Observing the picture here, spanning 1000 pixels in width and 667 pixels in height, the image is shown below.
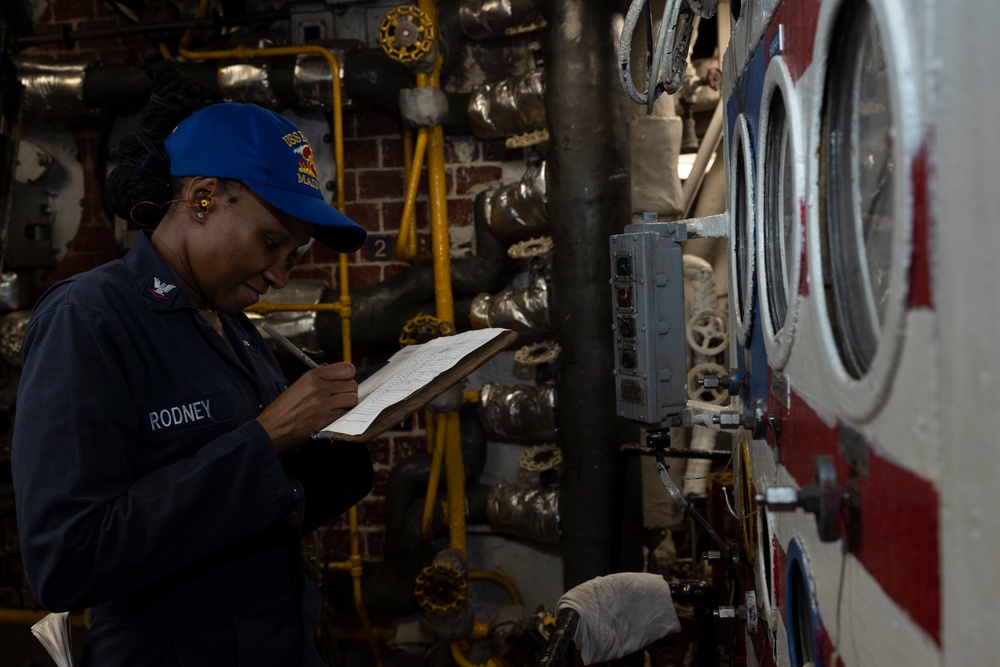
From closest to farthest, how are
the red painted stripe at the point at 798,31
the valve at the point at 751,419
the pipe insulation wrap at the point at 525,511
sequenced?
the red painted stripe at the point at 798,31, the valve at the point at 751,419, the pipe insulation wrap at the point at 525,511

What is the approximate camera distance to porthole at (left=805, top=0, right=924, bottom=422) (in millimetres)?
639

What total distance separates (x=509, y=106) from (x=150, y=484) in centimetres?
169

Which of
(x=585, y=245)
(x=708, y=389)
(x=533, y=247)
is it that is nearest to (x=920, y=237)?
(x=585, y=245)

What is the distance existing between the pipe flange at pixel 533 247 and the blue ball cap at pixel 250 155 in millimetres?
1182

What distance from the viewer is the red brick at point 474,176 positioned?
267cm

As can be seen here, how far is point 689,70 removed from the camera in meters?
2.63

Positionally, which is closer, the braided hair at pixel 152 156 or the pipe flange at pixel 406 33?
the braided hair at pixel 152 156

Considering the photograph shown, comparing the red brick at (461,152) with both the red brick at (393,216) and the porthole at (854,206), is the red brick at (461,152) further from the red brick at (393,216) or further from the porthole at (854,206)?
the porthole at (854,206)

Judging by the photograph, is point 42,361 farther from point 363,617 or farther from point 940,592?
point 363,617

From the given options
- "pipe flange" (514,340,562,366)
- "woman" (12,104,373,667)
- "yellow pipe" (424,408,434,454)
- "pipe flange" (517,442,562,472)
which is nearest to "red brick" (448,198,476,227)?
"pipe flange" (514,340,562,366)

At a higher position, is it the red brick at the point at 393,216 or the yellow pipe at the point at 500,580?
the red brick at the point at 393,216

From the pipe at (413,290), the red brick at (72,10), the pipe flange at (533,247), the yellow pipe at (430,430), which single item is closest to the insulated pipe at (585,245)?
the pipe flange at (533,247)

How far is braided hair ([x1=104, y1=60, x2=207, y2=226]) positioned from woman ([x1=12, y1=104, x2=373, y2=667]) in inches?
1.0

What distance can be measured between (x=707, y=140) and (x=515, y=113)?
1.95 feet
